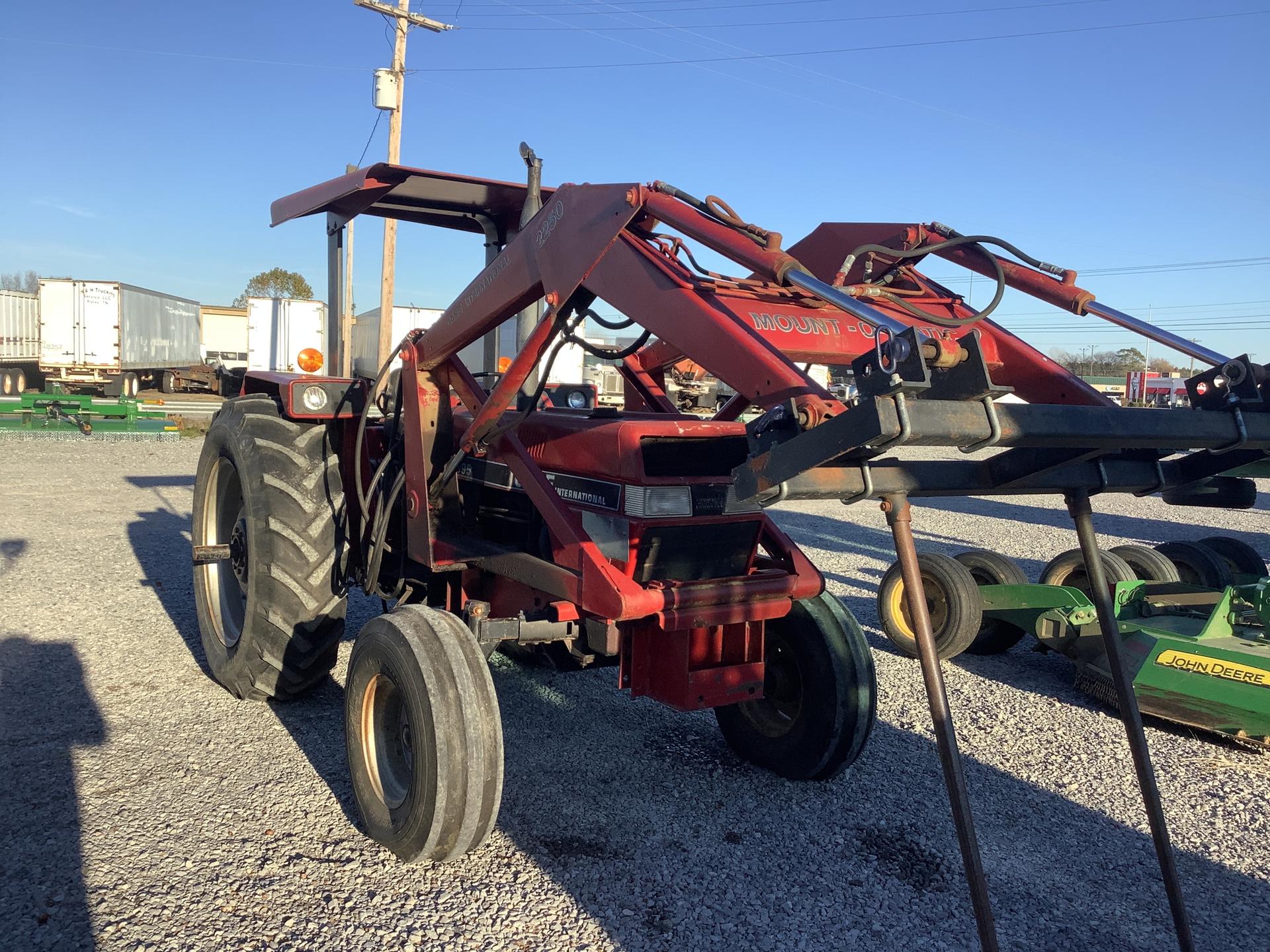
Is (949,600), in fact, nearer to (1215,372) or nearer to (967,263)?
(967,263)

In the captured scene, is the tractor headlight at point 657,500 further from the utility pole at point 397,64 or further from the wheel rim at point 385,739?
the utility pole at point 397,64

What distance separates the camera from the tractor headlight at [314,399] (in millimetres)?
4320

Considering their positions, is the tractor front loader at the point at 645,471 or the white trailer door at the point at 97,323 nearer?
the tractor front loader at the point at 645,471

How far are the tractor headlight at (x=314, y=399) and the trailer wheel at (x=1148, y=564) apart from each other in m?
4.76

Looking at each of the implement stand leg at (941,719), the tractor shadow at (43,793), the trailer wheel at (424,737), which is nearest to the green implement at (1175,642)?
the implement stand leg at (941,719)

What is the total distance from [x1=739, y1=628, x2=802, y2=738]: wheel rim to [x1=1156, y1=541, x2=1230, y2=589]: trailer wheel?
3.53 meters

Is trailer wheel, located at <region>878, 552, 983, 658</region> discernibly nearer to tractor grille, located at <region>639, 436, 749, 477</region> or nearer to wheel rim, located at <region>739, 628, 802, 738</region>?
wheel rim, located at <region>739, 628, 802, 738</region>

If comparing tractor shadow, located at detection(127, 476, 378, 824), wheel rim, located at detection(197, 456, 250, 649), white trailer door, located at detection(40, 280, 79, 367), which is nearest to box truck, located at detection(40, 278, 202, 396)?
white trailer door, located at detection(40, 280, 79, 367)

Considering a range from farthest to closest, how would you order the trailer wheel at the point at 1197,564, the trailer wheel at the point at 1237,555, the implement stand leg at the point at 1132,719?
the trailer wheel at the point at 1237,555, the trailer wheel at the point at 1197,564, the implement stand leg at the point at 1132,719

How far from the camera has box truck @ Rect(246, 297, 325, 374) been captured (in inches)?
945

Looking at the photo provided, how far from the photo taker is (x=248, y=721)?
4242 millimetres

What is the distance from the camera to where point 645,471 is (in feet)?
10.6

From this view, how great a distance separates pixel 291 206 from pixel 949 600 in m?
4.05

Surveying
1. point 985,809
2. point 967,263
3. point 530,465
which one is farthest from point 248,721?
point 967,263
